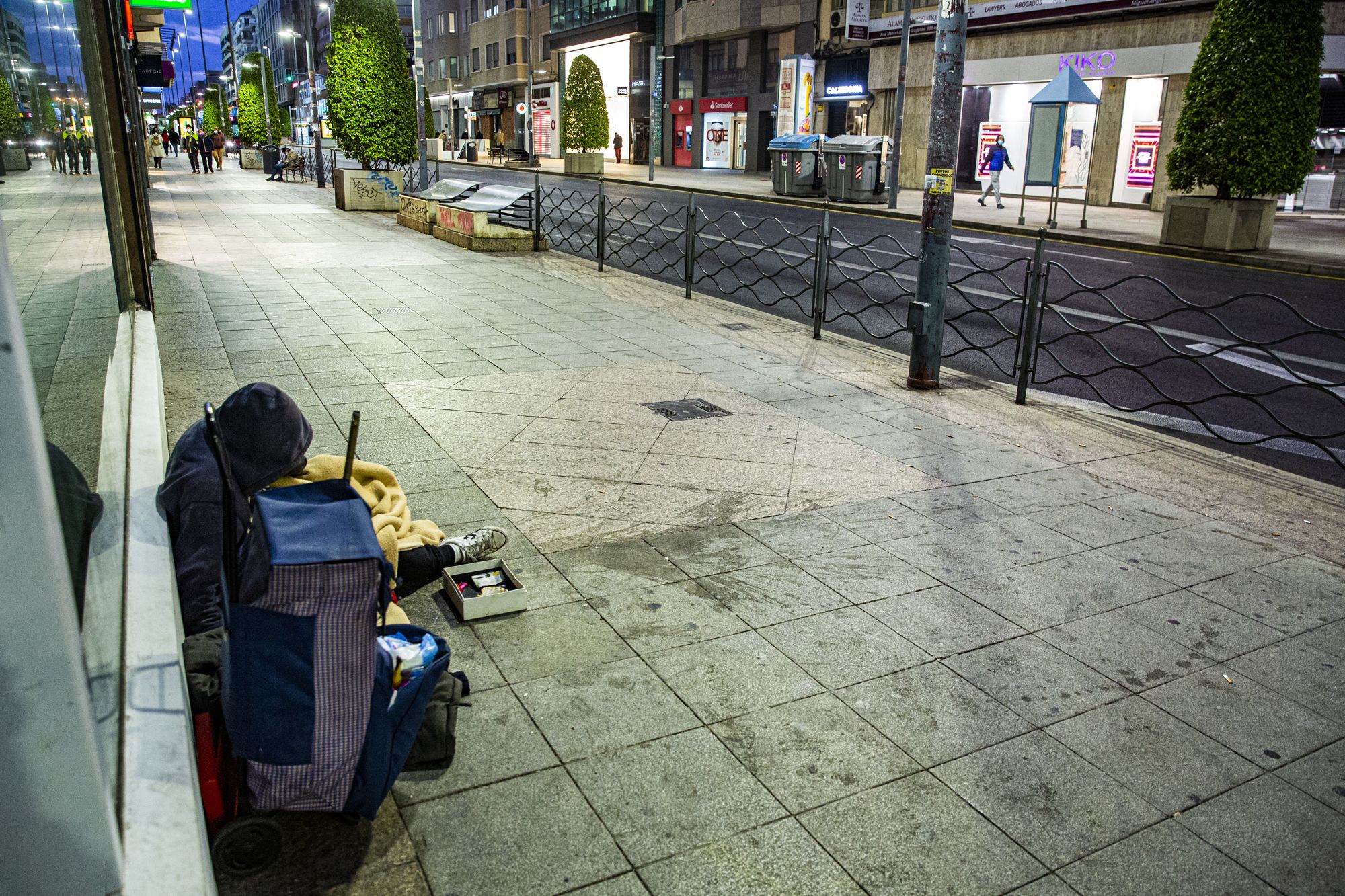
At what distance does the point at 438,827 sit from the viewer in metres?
2.86

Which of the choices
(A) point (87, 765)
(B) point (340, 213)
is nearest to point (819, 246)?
(A) point (87, 765)

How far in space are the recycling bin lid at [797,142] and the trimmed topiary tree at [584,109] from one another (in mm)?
11889

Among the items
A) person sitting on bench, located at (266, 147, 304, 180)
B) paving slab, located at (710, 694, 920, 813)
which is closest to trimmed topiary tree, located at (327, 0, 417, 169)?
person sitting on bench, located at (266, 147, 304, 180)

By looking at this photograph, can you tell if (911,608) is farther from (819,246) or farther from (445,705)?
(819,246)

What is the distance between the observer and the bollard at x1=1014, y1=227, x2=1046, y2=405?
749cm

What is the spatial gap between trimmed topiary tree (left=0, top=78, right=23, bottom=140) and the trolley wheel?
1791 millimetres

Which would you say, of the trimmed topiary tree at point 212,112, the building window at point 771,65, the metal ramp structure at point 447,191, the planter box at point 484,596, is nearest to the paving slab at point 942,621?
the planter box at point 484,596

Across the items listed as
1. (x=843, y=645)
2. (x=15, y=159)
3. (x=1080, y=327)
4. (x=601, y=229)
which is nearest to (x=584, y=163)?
(x=601, y=229)

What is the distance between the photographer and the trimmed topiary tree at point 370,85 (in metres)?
22.1

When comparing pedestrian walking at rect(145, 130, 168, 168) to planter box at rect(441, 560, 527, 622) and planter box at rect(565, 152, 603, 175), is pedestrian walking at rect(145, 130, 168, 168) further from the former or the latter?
planter box at rect(441, 560, 527, 622)

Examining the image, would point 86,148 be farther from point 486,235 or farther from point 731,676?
point 486,235

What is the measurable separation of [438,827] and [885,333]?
8.66 m

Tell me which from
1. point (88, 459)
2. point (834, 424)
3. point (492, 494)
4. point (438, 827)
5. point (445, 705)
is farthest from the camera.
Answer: point (834, 424)

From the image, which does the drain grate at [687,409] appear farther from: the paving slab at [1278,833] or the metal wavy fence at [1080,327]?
the paving slab at [1278,833]
